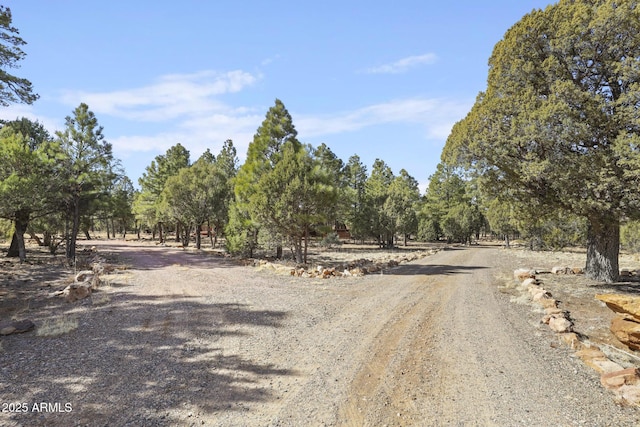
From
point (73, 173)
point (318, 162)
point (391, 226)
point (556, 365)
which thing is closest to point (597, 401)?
point (556, 365)

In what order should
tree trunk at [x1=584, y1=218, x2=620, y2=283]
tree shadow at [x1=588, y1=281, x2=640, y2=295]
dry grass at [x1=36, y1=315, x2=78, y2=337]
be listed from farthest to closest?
tree trunk at [x1=584, y1=218, x2=620, y2=283] → tree shadow at [x1=588, y1=281, x2=640, y2=295] → dry grass at [x1=36, y1=315, x2=78, y2=337]

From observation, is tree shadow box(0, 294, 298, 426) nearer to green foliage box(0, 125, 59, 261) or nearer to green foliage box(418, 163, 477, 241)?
green foliage box(0, 125, 59, 261)

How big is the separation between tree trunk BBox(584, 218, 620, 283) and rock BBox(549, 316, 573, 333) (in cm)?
801

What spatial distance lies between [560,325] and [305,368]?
6.26 m

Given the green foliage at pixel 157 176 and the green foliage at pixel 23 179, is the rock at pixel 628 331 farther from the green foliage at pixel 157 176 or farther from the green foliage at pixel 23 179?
the green foliage at pixel 157 176

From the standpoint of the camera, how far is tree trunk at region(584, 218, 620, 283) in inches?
556

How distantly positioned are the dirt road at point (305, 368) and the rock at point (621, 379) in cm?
16

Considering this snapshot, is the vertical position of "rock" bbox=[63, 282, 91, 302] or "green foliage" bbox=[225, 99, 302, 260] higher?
"green foliage" bbox=[225, 99, 302, 260]

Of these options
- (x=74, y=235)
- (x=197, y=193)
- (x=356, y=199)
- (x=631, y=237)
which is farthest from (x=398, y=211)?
(x=74, y=235)

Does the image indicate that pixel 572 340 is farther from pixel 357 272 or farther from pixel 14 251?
pixel 14 251

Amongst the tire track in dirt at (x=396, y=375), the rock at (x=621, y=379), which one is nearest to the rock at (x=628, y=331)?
the rock at (x=621, y=379)

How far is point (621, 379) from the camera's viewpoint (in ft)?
16.8

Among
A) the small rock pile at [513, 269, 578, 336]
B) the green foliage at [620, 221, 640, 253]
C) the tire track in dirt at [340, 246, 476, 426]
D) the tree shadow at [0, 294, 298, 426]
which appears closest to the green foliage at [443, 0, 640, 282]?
the small rock pile at [513, 269, 578, 336]

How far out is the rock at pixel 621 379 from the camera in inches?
199
